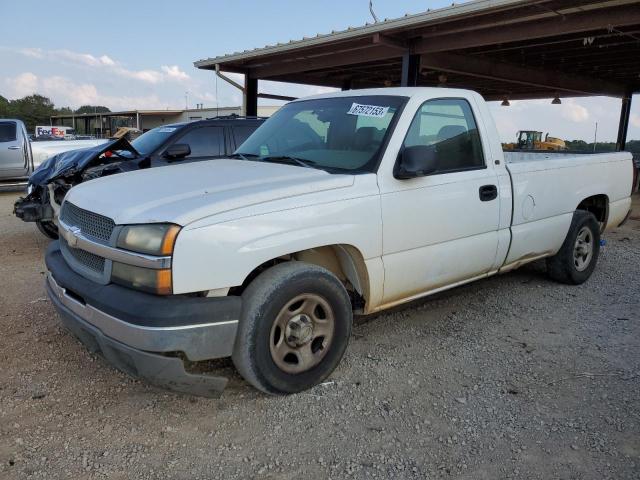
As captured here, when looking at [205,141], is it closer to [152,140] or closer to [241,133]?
[241,133]

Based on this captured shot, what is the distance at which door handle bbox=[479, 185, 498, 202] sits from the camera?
4004 millimetres

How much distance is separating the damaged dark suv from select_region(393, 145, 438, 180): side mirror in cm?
316

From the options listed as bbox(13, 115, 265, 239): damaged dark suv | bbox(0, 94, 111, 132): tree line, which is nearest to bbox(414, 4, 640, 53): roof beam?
bbox(13, 115, 265, 239): damaged dark suv

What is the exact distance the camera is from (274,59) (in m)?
13.7

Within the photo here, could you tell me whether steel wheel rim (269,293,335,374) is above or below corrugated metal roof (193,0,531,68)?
Result: below

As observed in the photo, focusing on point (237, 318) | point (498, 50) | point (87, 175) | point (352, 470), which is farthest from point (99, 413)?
point (498, 50)

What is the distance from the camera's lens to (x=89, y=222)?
3055 millimetres

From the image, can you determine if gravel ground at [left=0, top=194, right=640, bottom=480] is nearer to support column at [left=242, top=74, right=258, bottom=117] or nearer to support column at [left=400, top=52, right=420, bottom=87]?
support column at [left=400, top=52, right=420, bottom=87]

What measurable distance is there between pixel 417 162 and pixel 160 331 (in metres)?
1.83

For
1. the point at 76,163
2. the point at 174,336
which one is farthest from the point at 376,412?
the point at 76,163

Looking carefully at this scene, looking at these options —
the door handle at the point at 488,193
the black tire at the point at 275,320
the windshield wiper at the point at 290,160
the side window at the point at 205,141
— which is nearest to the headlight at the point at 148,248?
the black tire at the point at 275,320

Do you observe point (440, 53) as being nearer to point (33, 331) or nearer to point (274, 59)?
point (274, 59)

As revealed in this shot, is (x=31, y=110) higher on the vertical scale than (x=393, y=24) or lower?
higher

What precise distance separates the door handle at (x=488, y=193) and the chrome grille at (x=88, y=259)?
2.70 metres
